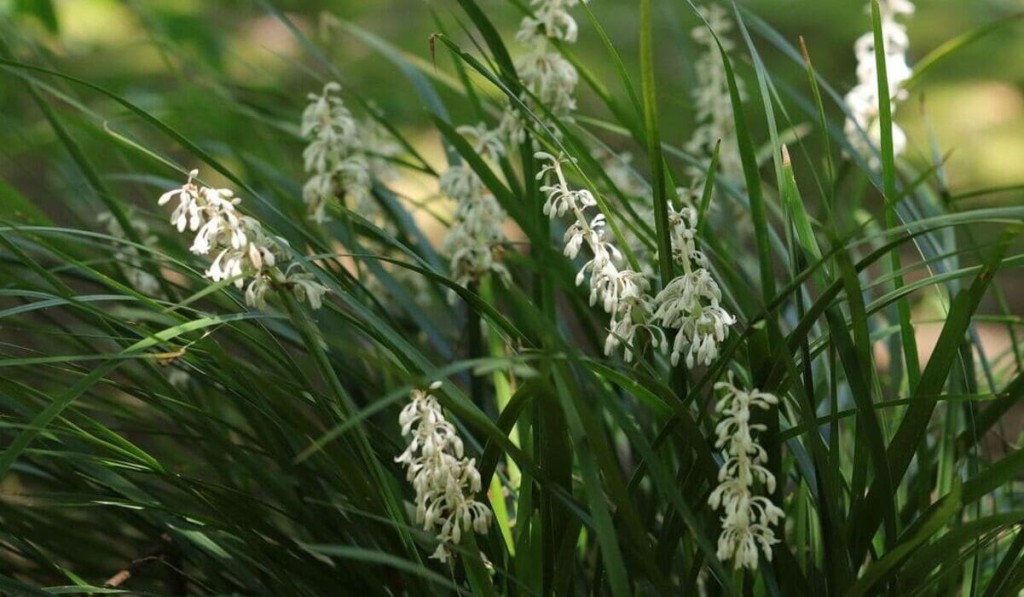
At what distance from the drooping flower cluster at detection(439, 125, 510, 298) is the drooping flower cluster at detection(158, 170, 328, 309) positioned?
0.54 m

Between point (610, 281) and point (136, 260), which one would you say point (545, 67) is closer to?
point (610, 281)

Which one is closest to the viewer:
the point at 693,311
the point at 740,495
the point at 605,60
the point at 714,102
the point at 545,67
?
the point at 740,495

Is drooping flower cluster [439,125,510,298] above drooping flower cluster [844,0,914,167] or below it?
below

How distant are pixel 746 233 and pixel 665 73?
3.21 meters

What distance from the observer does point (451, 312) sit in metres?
2.34

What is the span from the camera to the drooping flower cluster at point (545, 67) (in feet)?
6.02

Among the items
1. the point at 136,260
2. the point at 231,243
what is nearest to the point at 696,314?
the point at 231,243

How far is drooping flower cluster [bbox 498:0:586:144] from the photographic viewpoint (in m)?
1.83

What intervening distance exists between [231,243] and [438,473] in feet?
1.13

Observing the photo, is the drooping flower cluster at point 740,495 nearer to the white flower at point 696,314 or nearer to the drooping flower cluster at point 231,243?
the white flower at point 696,314

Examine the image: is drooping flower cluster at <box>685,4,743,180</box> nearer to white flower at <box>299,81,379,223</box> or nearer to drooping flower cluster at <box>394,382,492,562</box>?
white flower at <box>299,81,379,223</box>

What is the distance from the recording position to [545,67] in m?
1.89

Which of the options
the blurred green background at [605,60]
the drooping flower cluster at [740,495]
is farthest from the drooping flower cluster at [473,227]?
the blurred green background at [605,60]

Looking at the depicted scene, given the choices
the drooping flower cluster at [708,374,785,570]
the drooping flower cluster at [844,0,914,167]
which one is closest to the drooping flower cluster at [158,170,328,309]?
the drooping flower cluster at [708,374,785,570]
